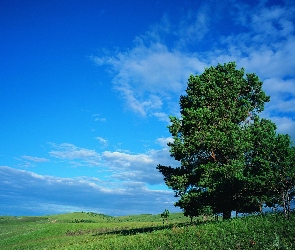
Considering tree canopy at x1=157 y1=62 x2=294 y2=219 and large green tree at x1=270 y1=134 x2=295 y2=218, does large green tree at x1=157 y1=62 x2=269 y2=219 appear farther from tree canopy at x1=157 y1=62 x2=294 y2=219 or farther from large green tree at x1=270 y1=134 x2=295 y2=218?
large green tree at x1=270 y1=134 x2=295 y2=218

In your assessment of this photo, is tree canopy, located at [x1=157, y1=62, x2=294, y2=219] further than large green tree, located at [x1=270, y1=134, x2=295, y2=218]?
Yes

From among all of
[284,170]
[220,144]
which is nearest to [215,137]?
[220,144]

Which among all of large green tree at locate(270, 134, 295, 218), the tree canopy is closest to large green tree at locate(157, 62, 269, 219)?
the tree canopy

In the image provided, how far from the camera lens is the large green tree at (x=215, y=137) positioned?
26.9m

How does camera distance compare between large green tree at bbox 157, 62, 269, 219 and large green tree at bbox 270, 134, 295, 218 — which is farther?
large green tree at bbox 157, 62, 269, 219

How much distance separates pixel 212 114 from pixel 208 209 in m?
10.1

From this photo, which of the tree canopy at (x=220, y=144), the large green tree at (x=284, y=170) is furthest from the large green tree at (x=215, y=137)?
the large green tree at (x=284, y=170)

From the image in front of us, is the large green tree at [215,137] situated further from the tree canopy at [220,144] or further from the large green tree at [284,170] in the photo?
the large green tree at [284,170]

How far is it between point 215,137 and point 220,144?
2.85 ft

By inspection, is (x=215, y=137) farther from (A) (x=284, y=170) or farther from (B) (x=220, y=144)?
(A) (x=284, y=170)

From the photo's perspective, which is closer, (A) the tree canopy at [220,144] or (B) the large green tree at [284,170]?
(B) the large green tree at [284,170]

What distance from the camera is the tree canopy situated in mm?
26609

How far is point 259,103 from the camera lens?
32.3 meters

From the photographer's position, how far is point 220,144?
2722cm
